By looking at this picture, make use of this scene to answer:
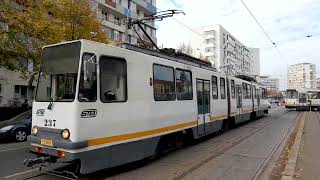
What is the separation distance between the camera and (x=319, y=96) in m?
45.8

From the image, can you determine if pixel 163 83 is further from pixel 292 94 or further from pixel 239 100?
pixel 292 94

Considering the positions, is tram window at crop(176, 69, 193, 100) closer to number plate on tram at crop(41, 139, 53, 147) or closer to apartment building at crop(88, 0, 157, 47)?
number plate on tram at crop(41, 139, 53, 147)

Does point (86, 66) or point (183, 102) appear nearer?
point (86, 66)

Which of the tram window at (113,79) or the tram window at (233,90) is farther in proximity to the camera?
the tram window at (233,90)

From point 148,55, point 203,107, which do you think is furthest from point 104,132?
point 203,107

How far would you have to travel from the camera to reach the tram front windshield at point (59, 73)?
7801mm

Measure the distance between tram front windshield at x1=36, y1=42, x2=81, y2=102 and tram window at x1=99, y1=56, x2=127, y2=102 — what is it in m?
0.62

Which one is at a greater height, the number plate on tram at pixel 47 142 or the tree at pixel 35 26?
the tree at pixel 35 26

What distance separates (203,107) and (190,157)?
316 cm

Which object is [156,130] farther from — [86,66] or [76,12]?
[76,12]

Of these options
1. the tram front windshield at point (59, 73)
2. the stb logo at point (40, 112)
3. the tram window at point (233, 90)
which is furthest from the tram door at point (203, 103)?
the stb logo at point (40, 112)

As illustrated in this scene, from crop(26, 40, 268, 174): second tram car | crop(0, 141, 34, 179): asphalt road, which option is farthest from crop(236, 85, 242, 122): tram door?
crop(0, 141, 34, 179): asphalt road

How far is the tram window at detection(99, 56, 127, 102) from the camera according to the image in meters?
8.17

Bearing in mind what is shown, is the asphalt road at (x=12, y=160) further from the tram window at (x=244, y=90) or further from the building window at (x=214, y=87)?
the tram window at (x=244, y=90)
